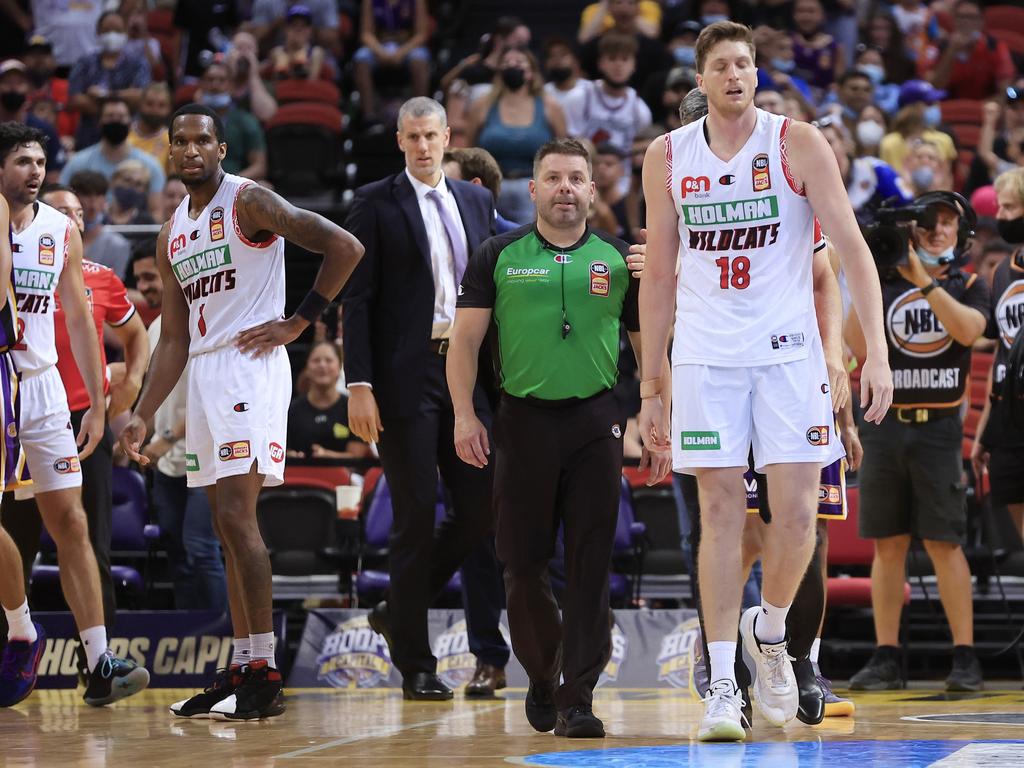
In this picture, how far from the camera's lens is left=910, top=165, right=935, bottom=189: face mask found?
1222 centimetres

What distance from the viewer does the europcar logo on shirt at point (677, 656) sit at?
827cm

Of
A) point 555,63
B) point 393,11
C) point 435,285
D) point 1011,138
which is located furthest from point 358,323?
point 393,11

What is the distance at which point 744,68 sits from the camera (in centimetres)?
516

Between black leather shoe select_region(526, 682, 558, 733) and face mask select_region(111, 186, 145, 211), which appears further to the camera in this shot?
face mask select_region(111, 186, 145, 211)

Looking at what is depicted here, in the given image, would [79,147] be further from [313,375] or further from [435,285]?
[435,285]

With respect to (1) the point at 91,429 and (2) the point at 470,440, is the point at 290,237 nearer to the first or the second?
(2) the point at 470,440

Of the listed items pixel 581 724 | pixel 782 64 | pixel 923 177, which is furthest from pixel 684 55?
pixel 581 724

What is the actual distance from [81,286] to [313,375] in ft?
10.6

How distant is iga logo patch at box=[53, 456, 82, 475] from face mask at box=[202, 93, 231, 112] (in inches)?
313

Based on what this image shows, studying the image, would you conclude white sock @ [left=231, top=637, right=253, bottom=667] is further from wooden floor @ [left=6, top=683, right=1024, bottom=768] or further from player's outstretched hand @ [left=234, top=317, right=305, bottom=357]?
player's outstretched hand @ [left=234, top=317, right=305, bottom=357]

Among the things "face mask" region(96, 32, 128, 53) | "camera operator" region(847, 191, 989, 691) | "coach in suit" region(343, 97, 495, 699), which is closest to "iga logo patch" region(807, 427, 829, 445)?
"coach in suit" region(343, 97, 495, 699)

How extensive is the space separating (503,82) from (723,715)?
8.58 m

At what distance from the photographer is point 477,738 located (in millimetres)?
5305

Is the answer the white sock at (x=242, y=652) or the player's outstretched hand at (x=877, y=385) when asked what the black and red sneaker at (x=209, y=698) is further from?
the player's outstretched hand at (x=877, y=385)
